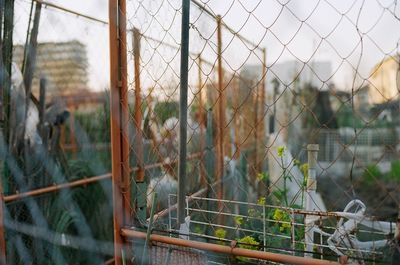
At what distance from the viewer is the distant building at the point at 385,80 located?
879 millimetres

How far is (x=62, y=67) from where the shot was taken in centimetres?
337

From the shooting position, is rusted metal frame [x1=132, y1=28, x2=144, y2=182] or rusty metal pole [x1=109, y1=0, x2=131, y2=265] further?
rusted metal frame [x1=132, y1=28, x2=144, y2=182]

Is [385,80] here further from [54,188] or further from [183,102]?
[54,188]

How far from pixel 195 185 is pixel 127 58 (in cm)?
128

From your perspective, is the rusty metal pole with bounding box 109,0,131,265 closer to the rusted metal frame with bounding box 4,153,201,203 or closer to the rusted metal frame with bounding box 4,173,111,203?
the rusted metal frame with bounding box 4,153,201,203

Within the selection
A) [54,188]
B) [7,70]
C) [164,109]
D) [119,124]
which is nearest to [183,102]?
[119,124]

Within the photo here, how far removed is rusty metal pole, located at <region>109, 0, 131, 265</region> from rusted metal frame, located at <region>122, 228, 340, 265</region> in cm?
5

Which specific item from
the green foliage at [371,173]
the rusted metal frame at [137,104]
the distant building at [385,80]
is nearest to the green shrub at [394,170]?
the green foliage at [371,173]

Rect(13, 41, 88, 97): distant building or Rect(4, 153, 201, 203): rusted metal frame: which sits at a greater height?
Rect(13, 41, 88, 97): distant building

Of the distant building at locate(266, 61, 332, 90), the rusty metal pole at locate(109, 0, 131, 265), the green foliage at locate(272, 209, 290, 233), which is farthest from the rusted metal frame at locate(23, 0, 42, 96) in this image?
the green foliage at locate(272, 209, 290, 233)

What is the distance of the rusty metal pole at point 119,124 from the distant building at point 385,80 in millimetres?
738

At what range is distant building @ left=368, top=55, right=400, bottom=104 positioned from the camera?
0.88 m

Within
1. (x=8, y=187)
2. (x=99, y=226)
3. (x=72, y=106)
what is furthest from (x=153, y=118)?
(x=72, y=106)

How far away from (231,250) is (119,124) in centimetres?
53
